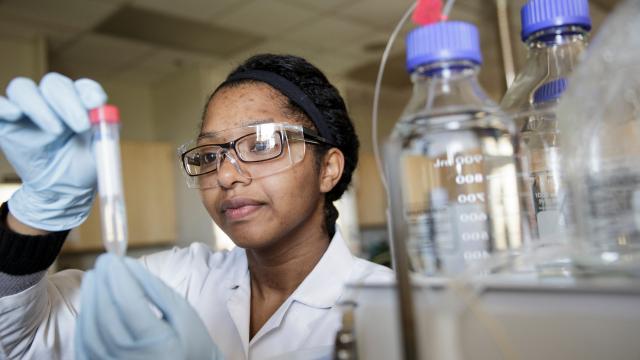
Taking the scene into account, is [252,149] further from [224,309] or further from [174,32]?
[174,32]

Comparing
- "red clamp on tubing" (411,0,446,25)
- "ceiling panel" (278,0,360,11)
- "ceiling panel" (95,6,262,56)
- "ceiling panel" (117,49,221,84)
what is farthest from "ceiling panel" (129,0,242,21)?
"red clamp on tubing" (411,0,446,25)

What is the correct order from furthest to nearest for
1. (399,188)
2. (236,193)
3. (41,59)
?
(41,59), (236,193), (399,188)

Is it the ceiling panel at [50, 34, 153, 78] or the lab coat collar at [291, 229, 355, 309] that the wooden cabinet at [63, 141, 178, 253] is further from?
the lab coat collar at [291, 229, 355, 309]

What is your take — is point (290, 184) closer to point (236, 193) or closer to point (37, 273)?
point (236, 193)

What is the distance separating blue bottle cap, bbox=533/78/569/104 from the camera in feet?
2.70

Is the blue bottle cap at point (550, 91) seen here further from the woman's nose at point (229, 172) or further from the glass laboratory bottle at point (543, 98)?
the woman's nose at point (229, 172)

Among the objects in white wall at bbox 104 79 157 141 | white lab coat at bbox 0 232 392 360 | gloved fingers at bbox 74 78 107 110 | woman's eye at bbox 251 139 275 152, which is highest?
white wall at bbox 104 79 157 141

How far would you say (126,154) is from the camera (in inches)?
171

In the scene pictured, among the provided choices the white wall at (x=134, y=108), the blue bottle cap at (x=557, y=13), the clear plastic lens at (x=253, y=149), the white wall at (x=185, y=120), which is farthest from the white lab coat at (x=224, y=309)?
the white wall at (x=134, y=108)

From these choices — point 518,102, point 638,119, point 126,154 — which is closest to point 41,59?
point 126,154

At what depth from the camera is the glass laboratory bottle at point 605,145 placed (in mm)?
580

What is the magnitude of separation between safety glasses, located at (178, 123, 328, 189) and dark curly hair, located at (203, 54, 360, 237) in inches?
3.0

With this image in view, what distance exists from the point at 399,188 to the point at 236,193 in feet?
2.07

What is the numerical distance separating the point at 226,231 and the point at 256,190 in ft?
0.36
